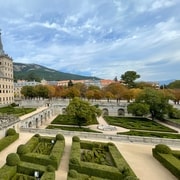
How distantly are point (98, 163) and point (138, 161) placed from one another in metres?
4.17

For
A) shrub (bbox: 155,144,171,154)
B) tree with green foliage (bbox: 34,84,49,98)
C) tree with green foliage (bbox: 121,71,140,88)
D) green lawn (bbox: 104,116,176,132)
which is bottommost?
green lawn (bbox: 104,116,176,132)

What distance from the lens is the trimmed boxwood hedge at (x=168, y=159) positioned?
14922 mm

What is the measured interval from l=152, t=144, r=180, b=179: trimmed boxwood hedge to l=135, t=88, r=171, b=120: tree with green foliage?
2955 centimetres

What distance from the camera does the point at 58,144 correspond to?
20.5 meters

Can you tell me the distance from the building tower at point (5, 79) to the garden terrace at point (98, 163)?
5128cm

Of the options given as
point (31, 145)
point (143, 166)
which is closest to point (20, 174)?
point (31, 145)

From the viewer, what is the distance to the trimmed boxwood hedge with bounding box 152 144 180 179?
1492cm

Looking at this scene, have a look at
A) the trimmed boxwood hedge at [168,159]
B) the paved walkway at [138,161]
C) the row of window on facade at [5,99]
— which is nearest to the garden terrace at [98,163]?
the paved walkway at [138,161]

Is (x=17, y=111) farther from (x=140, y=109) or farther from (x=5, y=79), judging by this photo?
(x=140, y=109)

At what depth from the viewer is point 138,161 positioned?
1791 centimetres

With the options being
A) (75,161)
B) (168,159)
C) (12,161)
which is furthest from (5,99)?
(168,159)

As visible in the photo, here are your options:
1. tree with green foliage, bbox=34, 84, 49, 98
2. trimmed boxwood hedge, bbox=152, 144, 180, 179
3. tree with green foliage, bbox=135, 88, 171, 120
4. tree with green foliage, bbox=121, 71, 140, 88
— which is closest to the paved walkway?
trimmed boxwood hedge, bbox=152, 144, 180, 179

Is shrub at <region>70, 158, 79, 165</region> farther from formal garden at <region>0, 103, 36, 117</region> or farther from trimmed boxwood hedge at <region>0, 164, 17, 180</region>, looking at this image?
formal garden at <region>0, 103, 36, 117</region>

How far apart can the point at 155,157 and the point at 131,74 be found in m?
75.0
